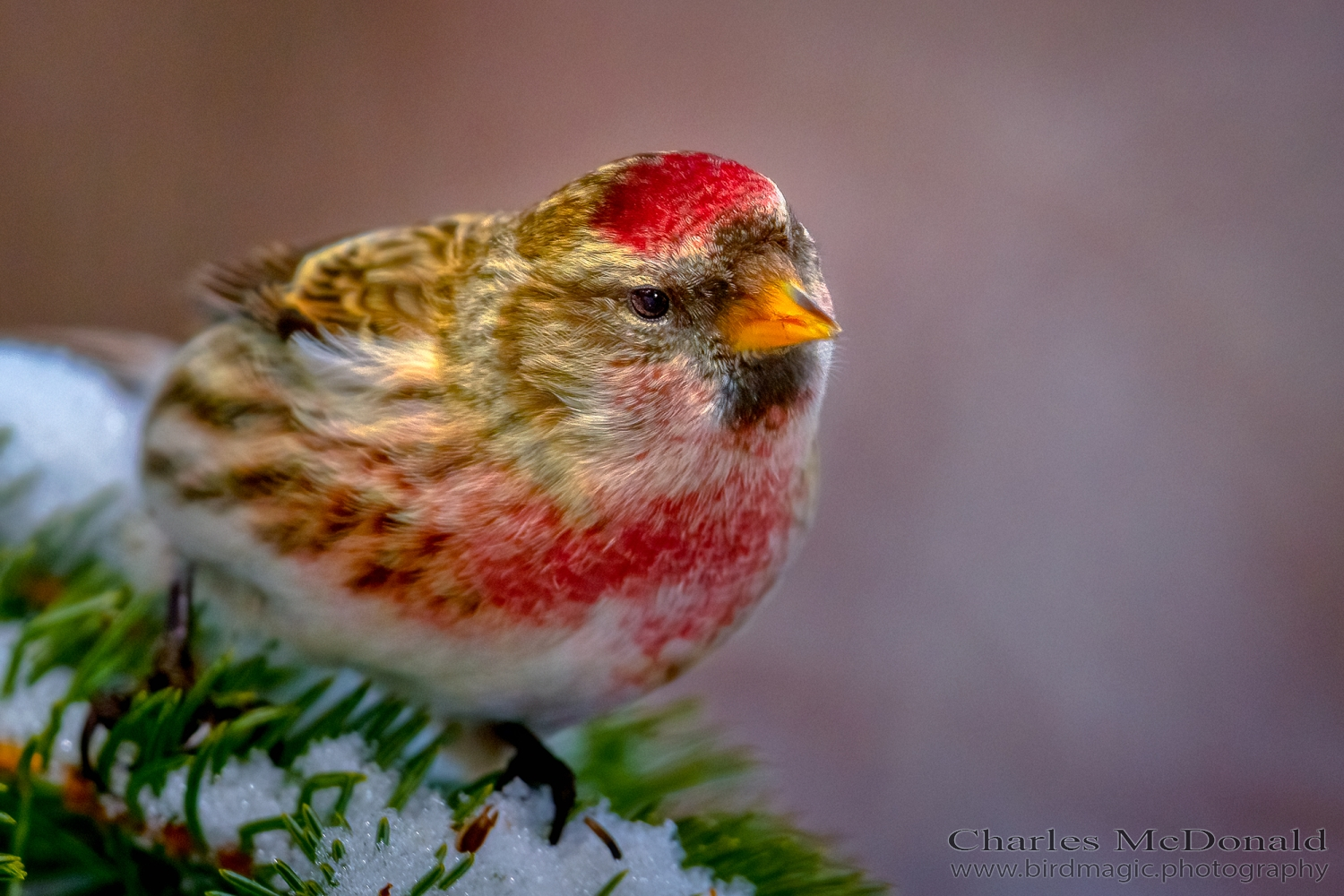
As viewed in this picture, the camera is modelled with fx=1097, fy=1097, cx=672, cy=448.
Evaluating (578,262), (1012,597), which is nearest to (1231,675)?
(1012,597)

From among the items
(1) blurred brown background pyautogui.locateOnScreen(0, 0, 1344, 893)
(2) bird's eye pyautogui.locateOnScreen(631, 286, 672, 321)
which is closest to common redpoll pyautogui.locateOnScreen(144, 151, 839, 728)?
(2) bird's eye pyautogui.locateOnScreen(631, 286, 672, 321)

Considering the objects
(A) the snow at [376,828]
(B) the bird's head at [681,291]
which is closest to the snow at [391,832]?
(A) the snow at [376,828]

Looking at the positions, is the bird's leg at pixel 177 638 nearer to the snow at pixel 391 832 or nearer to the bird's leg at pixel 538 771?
the snow at pixel 391 832

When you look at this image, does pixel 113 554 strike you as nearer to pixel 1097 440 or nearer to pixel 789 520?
pixel 789 520

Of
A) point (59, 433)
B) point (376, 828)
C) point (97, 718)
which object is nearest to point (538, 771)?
point (376, 828)

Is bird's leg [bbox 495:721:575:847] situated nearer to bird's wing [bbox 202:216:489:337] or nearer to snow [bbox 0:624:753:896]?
snow [bbox 0:624:753:896]

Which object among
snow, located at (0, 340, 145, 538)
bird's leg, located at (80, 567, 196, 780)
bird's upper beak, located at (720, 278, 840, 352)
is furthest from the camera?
snow, located at (0, 340, 145, 538)

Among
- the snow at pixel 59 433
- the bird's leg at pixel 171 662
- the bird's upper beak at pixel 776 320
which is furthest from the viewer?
the snow at pixel 59 433

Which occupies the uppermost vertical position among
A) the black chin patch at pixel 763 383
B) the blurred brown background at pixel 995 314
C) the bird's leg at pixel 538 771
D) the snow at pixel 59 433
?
the blurred brown background at pixel 995 314
